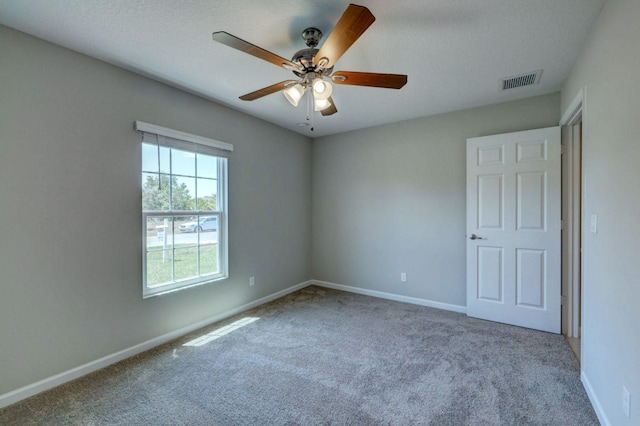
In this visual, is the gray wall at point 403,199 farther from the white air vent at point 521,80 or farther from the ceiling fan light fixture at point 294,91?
the ceiling fan light fixture at point 294,91

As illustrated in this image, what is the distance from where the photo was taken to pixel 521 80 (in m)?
2.71

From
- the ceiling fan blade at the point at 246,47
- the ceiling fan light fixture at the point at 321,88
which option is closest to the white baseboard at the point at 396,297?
the ceiling fan light fixture at the point at 321,88

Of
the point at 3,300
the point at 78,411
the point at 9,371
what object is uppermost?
the point at 3,300

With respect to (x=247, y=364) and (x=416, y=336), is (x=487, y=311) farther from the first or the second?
(x=247, y=364)

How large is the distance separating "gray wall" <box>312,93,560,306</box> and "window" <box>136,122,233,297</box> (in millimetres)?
1816

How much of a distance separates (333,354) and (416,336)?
931 millimetres

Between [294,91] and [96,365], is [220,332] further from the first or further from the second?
[294,91]

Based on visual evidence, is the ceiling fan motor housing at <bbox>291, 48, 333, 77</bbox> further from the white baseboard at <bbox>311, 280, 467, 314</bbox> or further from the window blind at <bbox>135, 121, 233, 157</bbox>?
the white baseboard at <bbox>311, 280, 467, 314</bbox>

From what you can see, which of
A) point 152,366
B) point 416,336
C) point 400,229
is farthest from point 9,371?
point 400,229

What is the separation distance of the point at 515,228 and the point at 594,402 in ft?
5.61

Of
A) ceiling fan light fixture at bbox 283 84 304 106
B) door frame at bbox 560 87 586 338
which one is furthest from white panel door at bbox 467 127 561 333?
ceiling fan light fixture at bbox 283 84 304 106

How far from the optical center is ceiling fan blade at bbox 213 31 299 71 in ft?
4.92

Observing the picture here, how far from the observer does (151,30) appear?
195 centimetres

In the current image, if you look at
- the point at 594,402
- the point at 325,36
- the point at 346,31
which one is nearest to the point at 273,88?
the point at 325,36
